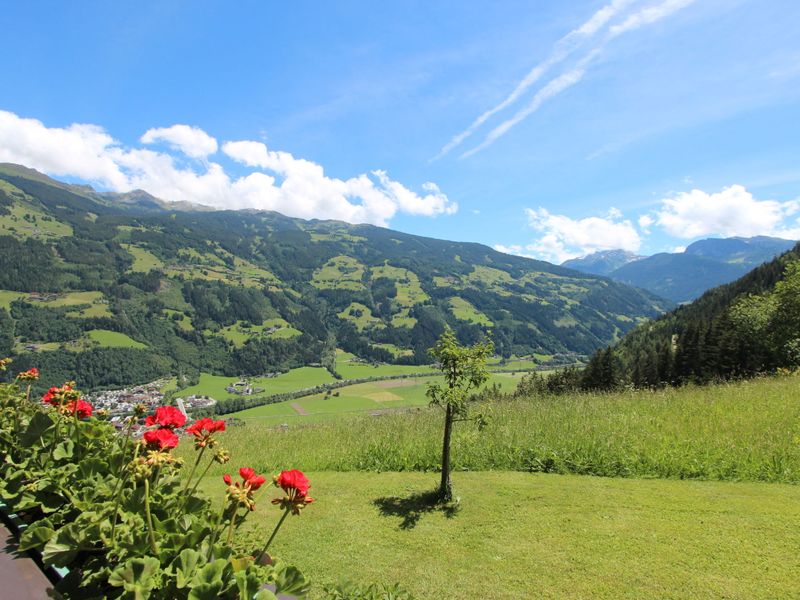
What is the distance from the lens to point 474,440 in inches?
395

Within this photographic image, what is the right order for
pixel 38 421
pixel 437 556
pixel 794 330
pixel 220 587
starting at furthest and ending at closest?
pixel 794 330 → pixel 437 556 → pixel 38 421 → pixel 220 587

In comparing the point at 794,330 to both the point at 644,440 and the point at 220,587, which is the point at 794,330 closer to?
the point at 644,440

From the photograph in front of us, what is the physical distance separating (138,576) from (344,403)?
308 feet

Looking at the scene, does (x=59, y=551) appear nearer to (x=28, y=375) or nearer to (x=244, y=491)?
(x=244, y=491)

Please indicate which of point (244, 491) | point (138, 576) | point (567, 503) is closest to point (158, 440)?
point (244, 491)

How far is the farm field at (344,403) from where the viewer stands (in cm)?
7956

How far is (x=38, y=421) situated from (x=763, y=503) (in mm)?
9380

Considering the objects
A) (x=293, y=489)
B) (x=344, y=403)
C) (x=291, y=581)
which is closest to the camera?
(x=291, y=581)

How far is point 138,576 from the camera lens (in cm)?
172

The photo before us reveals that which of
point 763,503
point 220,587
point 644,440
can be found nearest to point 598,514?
point 763,503

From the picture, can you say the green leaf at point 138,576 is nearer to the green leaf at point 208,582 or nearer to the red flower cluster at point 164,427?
the green leaf at point 208,582

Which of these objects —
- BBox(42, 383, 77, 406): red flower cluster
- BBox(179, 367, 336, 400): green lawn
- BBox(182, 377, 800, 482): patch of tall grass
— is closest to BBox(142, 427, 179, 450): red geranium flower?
BBox(42, 383, 77, 406): red flower cluster

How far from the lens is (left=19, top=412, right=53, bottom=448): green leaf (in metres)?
3.21

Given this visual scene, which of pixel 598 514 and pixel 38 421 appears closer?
pixel 38 421
